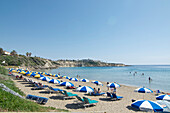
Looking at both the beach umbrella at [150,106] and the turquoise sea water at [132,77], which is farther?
the turquoise sea water at [132,77]

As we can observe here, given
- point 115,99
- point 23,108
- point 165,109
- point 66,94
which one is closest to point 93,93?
point 115,99

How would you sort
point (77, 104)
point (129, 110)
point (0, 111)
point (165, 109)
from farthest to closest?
point (77, 104), point (129, 110), point (165, 109), point (0, 111)

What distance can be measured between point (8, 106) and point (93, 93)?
30.6ft

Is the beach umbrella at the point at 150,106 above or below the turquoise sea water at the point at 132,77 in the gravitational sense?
above

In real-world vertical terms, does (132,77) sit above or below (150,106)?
below

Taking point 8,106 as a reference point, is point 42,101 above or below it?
below

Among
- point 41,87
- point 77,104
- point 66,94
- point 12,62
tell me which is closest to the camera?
point 77,104

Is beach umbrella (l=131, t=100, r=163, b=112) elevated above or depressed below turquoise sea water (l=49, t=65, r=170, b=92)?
above

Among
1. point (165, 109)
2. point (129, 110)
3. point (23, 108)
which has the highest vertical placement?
point (23, 108)

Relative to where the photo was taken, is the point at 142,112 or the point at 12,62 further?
the point at 12,62

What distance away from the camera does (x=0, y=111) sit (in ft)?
14.5

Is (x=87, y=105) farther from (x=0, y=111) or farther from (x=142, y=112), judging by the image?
(x=0, y=111)

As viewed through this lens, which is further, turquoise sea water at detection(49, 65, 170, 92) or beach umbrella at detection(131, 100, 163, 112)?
turquoise sea water at detection(49, 65, 170, 92)

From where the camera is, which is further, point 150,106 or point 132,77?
point 132,77
